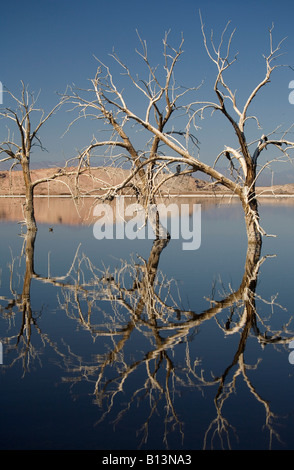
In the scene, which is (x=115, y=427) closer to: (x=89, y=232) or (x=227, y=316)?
(x=227, y=316)

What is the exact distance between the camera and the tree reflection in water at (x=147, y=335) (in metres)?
4.62

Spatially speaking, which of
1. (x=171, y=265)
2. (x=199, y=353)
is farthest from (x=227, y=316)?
(x=171, y=265)

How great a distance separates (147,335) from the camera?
669 cm

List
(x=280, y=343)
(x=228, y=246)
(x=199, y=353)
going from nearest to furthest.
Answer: (x=199, y=353)
(x=280, y=343)
(x=228, y=246)

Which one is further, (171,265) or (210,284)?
(171,265)

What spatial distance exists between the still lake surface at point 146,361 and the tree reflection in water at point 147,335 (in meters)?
0.02

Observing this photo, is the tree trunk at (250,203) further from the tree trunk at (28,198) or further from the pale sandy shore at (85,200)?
the tree trunk at (28,198)

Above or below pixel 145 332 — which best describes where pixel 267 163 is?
above

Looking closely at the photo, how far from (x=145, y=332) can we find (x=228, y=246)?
1153cm

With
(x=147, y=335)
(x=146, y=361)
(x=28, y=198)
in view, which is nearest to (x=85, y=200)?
(x=28, y=198)

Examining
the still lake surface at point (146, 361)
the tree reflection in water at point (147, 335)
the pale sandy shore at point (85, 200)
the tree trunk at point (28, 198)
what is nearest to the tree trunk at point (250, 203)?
the pale sandy shore at point (85, 200)

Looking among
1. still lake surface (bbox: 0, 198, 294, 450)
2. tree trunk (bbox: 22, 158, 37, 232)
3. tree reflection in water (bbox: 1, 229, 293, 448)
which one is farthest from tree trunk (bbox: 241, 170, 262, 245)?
tree trunk (bbox: 22, 158, 37, 232)

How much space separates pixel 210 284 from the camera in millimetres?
10445

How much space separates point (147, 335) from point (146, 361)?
3.46ft
